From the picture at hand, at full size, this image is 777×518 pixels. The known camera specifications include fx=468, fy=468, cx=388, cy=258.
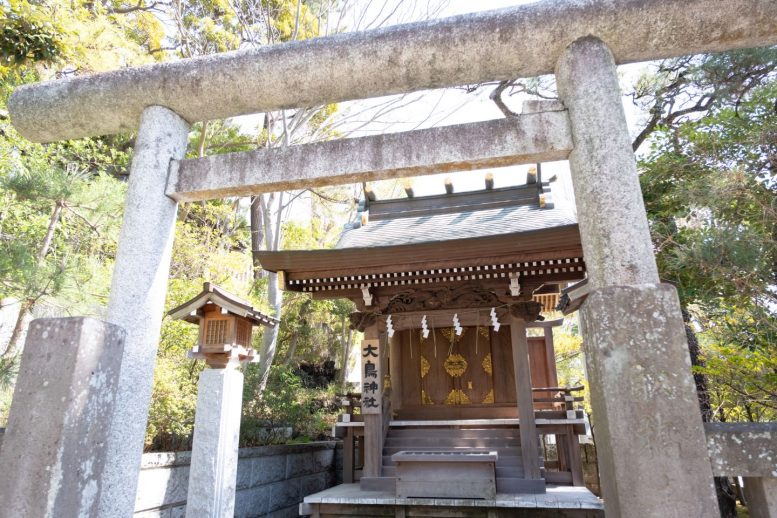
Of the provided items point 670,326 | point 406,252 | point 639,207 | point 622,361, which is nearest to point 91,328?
point 622,361

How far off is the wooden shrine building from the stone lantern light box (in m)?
2.01

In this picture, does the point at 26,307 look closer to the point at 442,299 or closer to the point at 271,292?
Answer: the point at 442,299

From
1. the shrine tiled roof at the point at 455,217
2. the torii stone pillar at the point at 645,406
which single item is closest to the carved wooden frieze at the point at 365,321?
the shrine tiled roof at the point at 455,217

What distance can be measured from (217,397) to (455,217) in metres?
6.63

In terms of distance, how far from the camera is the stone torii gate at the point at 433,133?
2082mm

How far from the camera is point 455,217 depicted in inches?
398

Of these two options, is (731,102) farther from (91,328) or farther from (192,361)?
(192,361)

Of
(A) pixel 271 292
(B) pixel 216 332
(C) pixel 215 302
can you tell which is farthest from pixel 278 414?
(C) pixel 215 302

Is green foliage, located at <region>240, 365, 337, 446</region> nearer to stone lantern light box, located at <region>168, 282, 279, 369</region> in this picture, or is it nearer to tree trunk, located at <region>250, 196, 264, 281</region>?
stone lantern light box, located at <region>168, 282, 279, 369</region>

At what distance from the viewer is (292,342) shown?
15789 millimetres

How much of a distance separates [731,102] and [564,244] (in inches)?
101

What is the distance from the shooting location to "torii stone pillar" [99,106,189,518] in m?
2.76

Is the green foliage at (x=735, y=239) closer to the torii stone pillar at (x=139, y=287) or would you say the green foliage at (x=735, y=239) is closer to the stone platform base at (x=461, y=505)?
the stone platform base at (x=461, y=505)

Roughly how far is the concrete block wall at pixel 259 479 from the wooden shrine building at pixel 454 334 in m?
0.96
